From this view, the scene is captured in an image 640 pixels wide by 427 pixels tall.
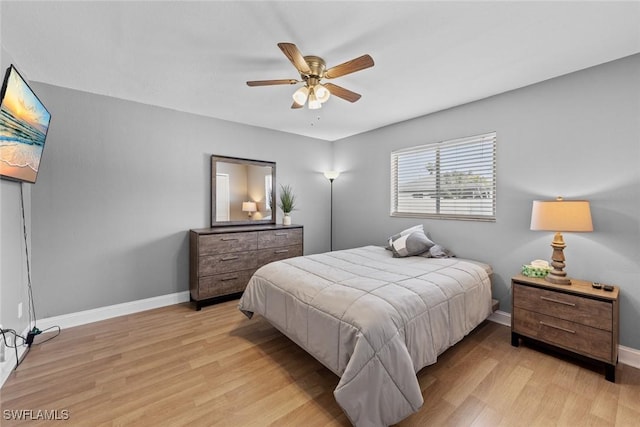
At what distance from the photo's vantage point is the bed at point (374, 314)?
4.68ft

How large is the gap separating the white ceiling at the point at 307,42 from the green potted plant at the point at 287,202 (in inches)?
67.5

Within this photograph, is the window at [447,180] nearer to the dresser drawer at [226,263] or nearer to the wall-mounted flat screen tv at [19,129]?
the dresser drawer at [226,263]

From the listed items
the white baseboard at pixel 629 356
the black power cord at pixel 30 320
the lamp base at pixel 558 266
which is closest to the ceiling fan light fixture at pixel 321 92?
the lamp base at pixel 558 266

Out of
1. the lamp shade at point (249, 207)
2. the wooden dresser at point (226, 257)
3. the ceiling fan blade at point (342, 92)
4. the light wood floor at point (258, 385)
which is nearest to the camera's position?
the light wood floor at point (258, 385)

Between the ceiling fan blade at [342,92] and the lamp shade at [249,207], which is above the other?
the ceiling fan blade at [342,92]

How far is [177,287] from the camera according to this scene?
3.40 m

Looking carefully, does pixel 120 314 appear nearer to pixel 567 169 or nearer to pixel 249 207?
pixel 249 207

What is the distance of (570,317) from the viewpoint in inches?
80.8

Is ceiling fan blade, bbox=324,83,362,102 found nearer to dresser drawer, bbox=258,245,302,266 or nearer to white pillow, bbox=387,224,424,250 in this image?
white pillow, bbox=387,224,424,250

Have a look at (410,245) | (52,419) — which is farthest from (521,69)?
(52,419)

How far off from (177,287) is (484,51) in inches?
163

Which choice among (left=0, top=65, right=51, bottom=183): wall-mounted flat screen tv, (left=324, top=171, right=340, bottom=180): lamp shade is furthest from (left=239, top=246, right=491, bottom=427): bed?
(left=324, top=171, right=340, bottom=180): lamp shade

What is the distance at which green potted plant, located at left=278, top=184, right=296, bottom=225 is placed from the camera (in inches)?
165

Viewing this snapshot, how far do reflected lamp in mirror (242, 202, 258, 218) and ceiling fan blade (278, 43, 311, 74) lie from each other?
238 centimetres
